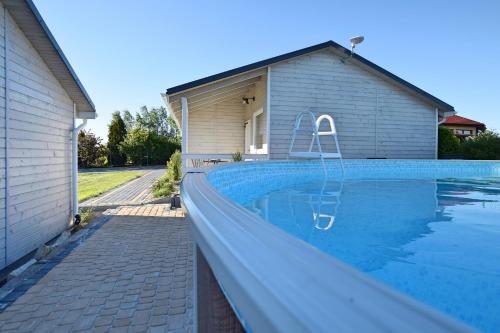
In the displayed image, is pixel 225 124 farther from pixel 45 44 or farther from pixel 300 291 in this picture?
pixel 300 291

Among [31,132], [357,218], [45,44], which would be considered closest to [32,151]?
[31,132]

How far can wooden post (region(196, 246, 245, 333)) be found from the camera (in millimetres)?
674

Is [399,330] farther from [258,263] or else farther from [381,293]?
[258,263]

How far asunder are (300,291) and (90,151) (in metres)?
29.1

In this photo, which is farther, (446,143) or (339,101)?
(446,143)

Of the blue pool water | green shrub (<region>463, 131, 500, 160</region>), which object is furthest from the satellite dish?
green shrub (<region>463, 131, 500, 160</region>)

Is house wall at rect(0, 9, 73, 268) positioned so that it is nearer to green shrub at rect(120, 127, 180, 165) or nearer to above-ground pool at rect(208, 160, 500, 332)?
above-ground pool at rect(208, 160, 500, 332)

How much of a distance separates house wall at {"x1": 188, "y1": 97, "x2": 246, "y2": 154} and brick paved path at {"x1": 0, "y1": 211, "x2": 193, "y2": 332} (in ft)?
23.7

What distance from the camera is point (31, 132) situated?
579cm

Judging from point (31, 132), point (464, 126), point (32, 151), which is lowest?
point (32, 151)

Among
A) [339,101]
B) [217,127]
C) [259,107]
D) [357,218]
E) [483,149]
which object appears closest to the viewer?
[357,218]

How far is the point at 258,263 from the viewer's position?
1.54 ft

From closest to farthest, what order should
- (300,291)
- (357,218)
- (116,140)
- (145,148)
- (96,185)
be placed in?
(300,291), (357,218), (96,185), (145,148), (116,140)

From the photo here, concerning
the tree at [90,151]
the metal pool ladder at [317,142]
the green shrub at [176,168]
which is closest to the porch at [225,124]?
the green shrub at [176,168]
